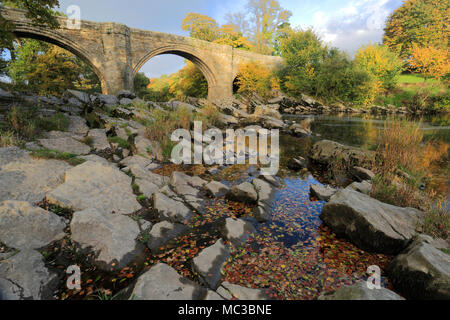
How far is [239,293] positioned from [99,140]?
5.61 meters

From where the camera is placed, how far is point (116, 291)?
194cm

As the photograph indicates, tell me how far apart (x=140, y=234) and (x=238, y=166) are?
3542 millimetres

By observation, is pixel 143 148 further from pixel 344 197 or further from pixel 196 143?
pixel 344 197

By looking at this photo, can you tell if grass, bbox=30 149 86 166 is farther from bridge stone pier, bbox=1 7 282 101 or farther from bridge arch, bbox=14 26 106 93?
bridge arch, bbox=14 26 106 93

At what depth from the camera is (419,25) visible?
33.2 meters

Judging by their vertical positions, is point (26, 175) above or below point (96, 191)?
above

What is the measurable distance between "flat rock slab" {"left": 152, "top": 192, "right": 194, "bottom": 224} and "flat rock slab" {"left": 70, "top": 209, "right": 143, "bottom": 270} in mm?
485

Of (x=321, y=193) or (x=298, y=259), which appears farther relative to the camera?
(x=321, y=193)

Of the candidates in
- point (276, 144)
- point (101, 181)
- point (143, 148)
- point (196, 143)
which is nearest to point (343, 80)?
point (276, 144)

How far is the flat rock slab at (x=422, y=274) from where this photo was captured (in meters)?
1.73

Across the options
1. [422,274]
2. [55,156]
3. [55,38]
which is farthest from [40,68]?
[422,274]

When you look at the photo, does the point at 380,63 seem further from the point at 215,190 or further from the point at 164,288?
the point at 164,288

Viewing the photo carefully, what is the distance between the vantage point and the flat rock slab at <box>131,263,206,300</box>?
173 centimetres

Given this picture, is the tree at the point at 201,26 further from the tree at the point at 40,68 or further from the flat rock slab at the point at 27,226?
the flat rock slab at the point at 27,226
